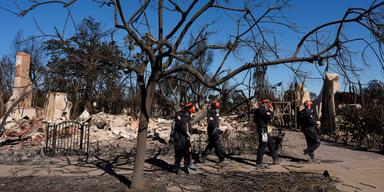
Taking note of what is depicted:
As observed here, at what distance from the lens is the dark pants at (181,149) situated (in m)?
8.18

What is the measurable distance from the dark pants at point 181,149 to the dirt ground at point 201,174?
1.10 feet

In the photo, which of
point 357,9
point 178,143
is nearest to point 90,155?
point 178,143

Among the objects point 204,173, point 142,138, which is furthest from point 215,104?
point 142,138

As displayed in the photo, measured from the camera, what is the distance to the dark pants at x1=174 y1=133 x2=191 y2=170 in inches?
322

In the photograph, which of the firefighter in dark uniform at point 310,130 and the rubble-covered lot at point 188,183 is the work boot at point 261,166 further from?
the firefighter in dark uniform at point 310,130

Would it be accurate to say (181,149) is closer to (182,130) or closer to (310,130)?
(182,130)

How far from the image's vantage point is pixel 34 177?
7707mm

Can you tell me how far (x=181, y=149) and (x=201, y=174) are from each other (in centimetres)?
73

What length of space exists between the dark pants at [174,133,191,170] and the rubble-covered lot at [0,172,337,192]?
1.29 ft

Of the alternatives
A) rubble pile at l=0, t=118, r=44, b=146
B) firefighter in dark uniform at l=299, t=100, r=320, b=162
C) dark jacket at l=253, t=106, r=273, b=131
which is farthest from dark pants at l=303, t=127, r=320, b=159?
rubble pile at l=0, t=118, r=44, b=146

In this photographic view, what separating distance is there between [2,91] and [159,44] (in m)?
20.9

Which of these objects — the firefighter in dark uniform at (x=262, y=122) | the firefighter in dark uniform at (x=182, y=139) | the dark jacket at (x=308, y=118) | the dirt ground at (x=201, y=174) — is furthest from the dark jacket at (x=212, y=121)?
the dark jacket at (x=308, y=118)

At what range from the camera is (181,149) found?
26.9 ft

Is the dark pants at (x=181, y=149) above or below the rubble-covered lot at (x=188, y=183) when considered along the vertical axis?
above
